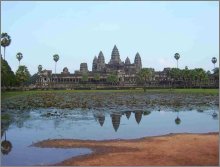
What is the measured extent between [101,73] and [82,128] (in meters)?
129

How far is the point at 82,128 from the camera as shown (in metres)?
26.1

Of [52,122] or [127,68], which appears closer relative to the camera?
[52,122]

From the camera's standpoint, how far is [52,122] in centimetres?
2920

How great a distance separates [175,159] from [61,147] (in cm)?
607

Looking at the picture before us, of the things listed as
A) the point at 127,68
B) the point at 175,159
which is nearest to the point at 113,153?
the point at 175,159

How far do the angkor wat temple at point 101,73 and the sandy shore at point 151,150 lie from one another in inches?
4541

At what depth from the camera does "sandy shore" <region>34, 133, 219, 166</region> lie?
15.8m

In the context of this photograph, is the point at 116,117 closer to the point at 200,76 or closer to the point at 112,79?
the point at 200,76

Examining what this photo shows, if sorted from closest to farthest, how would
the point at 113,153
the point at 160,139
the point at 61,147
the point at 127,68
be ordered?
the point at 113,153 < the point at 61,147 < the point at 160,139 < the point at 127,68

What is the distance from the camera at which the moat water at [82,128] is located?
58.5 ft

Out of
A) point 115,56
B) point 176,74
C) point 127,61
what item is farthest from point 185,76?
point 127,61

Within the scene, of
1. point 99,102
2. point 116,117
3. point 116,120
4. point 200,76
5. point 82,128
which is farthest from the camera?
point 200,76

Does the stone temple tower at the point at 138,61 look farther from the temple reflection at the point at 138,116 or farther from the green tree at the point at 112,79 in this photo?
the temple reflection at the point at 138,116

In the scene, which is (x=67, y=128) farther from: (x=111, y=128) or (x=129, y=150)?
(x=129, y=150)
